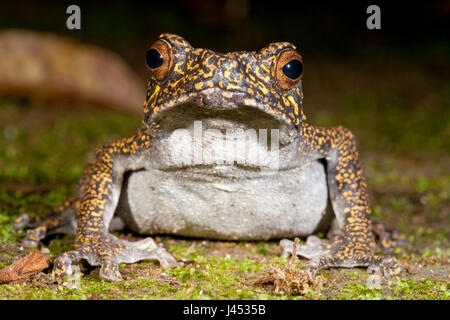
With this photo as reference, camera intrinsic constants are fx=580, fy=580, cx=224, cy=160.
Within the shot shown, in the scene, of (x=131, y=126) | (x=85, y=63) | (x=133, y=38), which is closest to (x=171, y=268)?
(x=131, y=126)

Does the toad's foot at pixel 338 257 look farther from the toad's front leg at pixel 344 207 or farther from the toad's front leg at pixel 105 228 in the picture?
the toad's front leg at pixel 105 228

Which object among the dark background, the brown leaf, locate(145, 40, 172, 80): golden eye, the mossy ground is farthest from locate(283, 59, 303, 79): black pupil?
the dark background

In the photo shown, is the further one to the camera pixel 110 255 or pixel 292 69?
pixel 110 255

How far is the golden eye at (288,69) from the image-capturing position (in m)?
4.49

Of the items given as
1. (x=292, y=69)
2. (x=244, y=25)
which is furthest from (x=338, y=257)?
(x=244, y=25)

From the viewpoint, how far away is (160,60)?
4.59 metres

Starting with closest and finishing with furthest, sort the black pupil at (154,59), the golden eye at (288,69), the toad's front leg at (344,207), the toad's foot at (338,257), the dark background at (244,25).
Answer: the golden eye at (288,69), the black pupil at (154,59), the toad's foot at (338,257), the toad's front leg at (344,207), the dark background at (244,25)

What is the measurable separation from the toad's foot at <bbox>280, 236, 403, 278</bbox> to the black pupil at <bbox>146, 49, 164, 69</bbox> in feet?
6.40

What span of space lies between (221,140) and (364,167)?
5.63 m

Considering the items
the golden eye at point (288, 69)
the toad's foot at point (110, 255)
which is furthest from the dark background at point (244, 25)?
the golden eye at point (288, 69)

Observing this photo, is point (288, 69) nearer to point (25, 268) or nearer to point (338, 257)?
point (338, 257)

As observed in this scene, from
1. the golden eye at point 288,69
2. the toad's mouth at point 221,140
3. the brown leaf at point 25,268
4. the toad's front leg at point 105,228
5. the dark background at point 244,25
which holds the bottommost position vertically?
the brown leaf at point 25,268

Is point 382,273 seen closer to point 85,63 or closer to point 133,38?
point 85,63

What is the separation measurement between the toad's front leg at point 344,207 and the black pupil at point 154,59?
1469 mm
